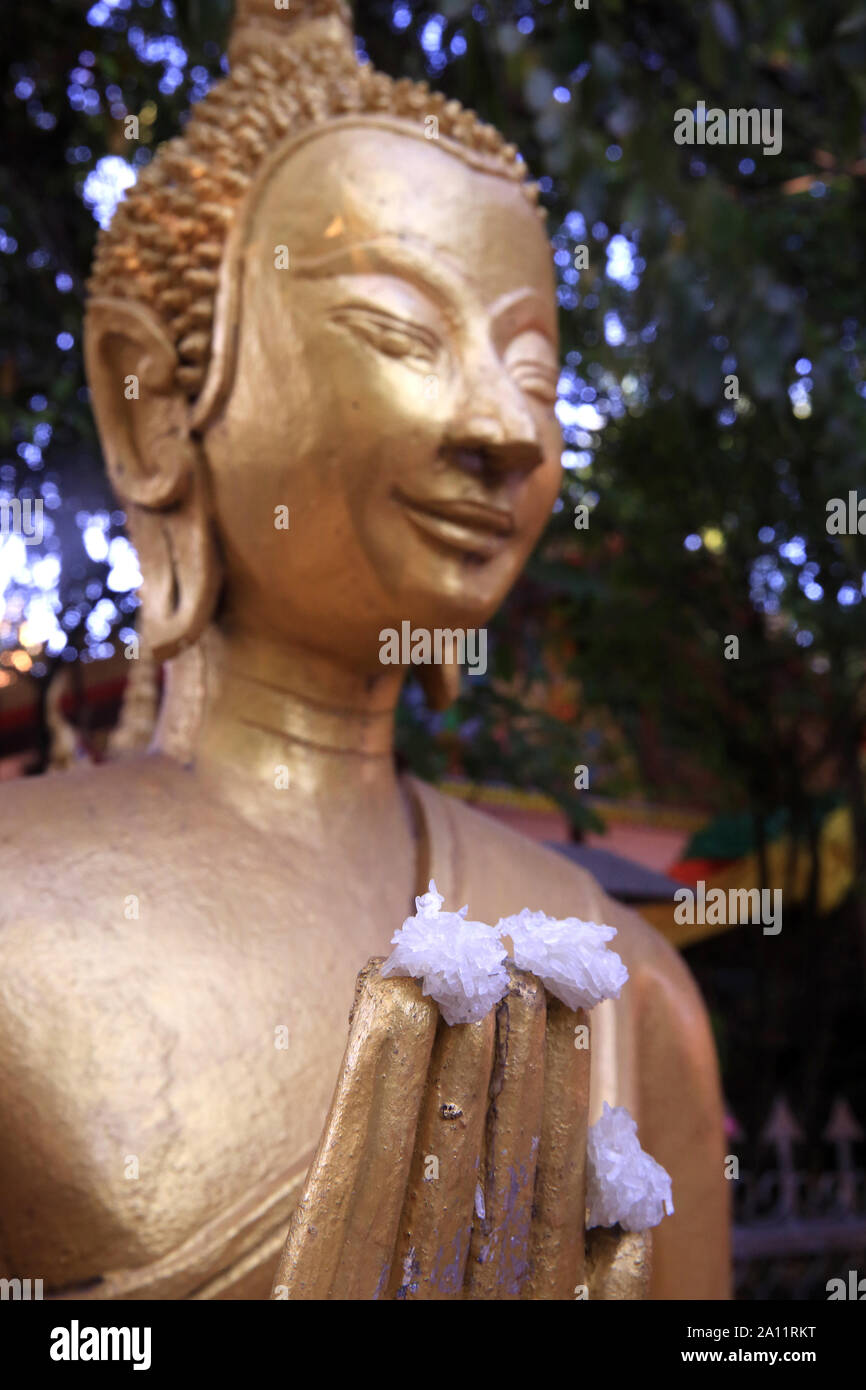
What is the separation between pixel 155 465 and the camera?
2.26 meters

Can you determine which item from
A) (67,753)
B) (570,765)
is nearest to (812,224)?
(570,765)

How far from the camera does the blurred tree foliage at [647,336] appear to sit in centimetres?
310

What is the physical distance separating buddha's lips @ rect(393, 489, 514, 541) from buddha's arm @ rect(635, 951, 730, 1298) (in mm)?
820

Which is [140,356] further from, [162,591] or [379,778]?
[379,778]

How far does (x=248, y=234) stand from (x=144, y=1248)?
1526 mm

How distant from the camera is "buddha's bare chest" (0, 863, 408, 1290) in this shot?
1.71 metres

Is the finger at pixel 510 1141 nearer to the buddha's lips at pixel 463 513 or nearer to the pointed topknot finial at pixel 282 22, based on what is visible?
the buddha's lips at pixel 463 513

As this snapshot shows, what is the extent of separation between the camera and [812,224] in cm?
625

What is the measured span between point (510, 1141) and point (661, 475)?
4.96 meters

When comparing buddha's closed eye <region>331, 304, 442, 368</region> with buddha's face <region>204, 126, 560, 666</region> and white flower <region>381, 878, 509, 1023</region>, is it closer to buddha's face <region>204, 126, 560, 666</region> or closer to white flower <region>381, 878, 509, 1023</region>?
buddha's face <region>204, 126, 560, 666</region>

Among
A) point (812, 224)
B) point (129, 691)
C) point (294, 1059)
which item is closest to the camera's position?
point (294, 1059)

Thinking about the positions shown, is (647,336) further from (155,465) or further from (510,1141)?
(510,1141)

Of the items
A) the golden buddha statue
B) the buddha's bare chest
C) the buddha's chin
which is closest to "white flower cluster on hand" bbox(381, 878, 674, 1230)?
the golden buddha statue

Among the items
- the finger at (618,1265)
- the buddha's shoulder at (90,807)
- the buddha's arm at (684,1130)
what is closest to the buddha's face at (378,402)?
the buddha's shoulder at (90,807)
